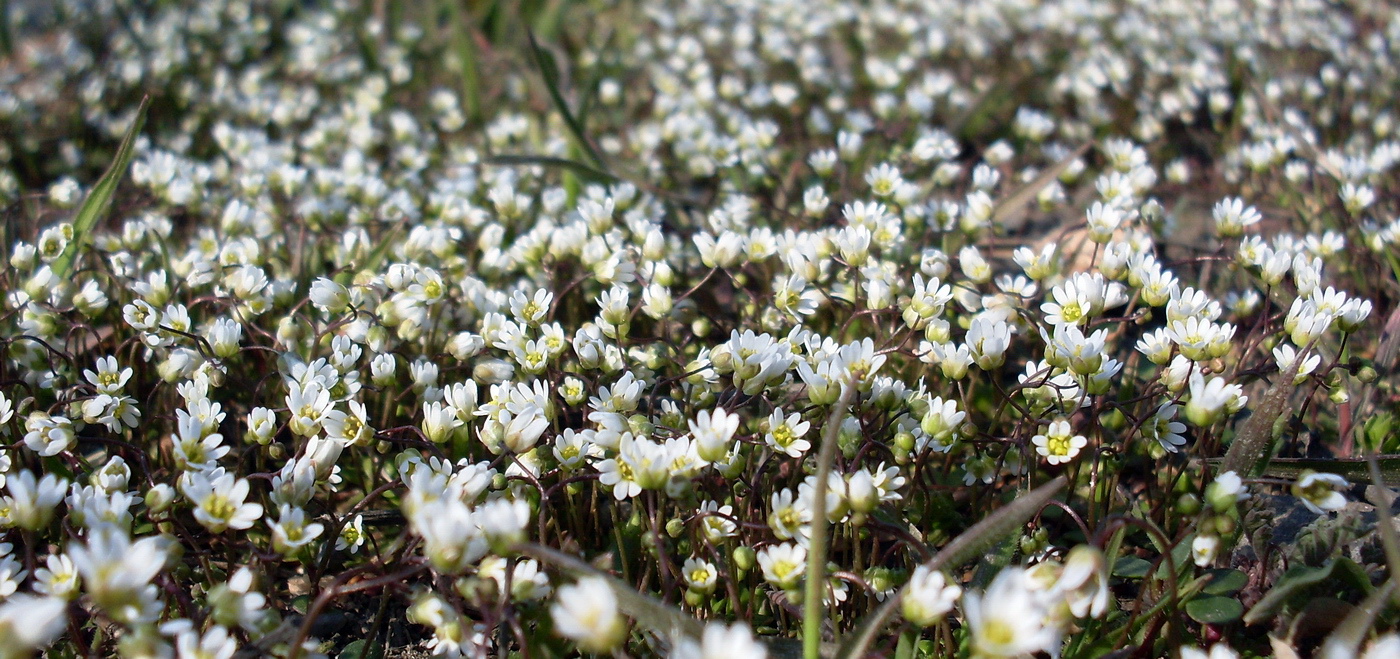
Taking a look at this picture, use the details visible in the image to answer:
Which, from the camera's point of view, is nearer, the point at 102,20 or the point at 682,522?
the point at 682,522

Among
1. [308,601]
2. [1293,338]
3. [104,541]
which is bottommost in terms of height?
[308,601]

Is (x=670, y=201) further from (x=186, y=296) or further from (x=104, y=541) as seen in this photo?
(x=104, y=541)

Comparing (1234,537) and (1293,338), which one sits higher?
(1293,338)

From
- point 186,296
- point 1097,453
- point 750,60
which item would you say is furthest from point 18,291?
point 750,60

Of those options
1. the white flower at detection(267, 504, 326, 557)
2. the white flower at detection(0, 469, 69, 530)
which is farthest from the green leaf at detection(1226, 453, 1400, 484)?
the white flower at detection(0, 469, 69, 530)

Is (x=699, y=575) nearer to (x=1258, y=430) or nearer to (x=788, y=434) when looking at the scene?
(x=788, y=434)

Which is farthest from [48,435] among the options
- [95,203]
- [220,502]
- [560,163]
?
[560,163]

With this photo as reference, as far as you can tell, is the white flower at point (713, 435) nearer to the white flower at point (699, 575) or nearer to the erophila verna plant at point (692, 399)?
the erophila verna plant at point (692, 399)
